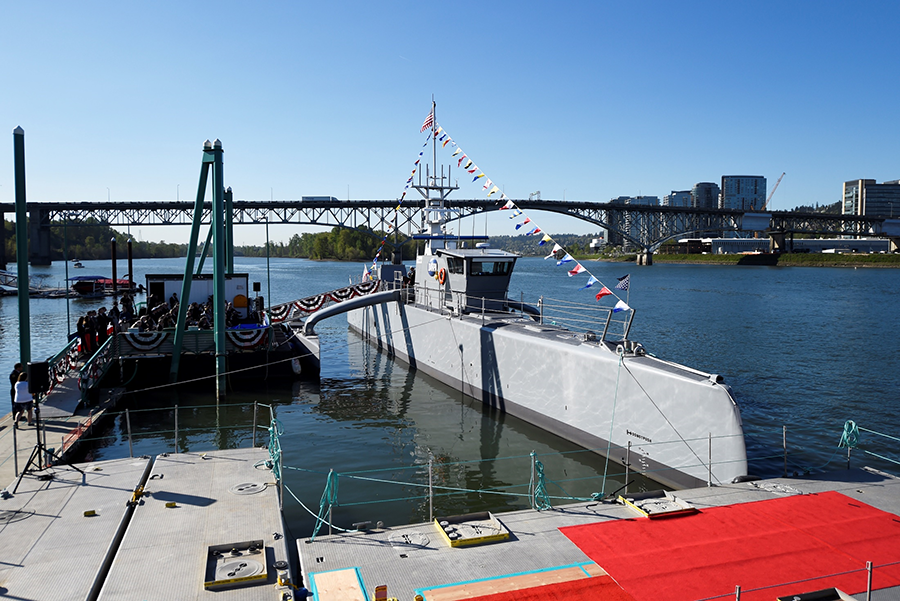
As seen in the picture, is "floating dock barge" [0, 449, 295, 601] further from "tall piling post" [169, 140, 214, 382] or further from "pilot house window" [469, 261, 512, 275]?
"pilot house window" [469, 261, 512, 275]

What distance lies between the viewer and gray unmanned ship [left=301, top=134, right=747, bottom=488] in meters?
13.0

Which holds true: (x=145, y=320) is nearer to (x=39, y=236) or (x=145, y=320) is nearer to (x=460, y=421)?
(x=460, y=421)

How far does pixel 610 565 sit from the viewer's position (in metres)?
8.09

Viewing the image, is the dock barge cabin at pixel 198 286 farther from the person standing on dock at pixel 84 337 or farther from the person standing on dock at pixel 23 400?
the person standing on dock at pixel 23 400

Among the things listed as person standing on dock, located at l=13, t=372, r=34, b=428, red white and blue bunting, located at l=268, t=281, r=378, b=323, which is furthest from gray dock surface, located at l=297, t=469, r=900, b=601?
red white and blue bunting, located at l=268, t=281, r=378, b=323

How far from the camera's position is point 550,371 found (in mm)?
17656

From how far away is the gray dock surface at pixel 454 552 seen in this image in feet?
25.2

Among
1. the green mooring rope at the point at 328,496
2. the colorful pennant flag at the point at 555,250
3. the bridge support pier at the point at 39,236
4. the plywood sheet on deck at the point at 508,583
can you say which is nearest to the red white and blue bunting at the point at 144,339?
the colorful pennant flag at the point at 555,250

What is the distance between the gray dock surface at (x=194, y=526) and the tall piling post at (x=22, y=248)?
27.4ft

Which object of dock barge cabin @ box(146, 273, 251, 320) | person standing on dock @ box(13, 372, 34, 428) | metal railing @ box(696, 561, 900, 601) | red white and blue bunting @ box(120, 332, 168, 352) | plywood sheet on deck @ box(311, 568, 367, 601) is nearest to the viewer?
plywood sheet on deck @ box(311, 568, 367, 601)

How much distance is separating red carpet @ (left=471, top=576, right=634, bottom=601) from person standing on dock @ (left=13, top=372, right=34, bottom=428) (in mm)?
12951

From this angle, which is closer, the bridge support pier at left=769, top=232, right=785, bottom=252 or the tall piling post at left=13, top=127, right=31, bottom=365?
the tall piling post at left=13, top=127, right=31, bottom=365

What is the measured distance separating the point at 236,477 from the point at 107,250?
652 feet

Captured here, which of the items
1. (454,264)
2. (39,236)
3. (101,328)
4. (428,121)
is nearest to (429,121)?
(428,121)
